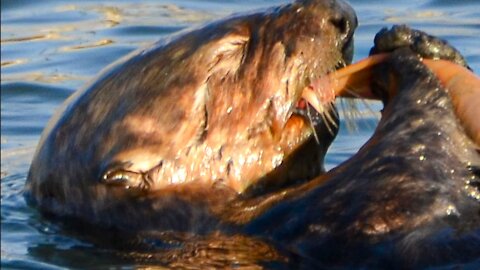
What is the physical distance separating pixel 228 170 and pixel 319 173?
0.40m

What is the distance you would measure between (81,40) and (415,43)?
4797 millimetres

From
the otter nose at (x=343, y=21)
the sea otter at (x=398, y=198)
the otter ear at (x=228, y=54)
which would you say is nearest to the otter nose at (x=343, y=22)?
the otter nose at (x=343, y=21)

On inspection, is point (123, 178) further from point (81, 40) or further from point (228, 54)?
point (81, 40)

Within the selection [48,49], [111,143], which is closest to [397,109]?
[111,143]

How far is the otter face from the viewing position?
18.5ft

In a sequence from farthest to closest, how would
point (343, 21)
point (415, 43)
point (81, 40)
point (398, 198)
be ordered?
point (81, 40) → point (343, 21) → point (415, 43) → point (398, 198)

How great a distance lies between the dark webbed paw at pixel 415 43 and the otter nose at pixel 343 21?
0.57ft

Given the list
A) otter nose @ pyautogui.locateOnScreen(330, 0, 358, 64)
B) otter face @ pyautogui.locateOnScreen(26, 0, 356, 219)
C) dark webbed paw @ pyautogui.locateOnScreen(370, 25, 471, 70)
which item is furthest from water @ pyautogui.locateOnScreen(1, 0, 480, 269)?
dark webbed paw @ pyautogui.locateOnScreen(370, 25, 471, 70)

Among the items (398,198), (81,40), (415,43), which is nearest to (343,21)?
(415,43)

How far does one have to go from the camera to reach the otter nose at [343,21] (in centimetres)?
567

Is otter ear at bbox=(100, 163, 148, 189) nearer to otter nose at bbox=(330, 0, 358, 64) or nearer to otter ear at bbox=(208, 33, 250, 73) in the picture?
otter ear at bbox=(208, 33, 250, 73)

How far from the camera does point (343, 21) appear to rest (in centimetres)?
567

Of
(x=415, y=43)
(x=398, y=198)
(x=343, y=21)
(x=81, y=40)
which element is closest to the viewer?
(x=398, y=198)

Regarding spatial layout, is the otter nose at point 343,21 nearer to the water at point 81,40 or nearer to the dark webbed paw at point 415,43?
the dark webbed paw at point 415,43
